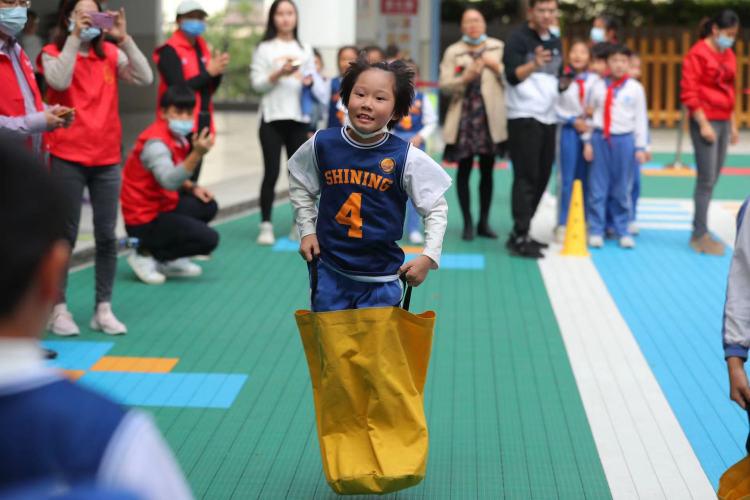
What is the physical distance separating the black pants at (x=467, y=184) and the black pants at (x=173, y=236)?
8.84 ft

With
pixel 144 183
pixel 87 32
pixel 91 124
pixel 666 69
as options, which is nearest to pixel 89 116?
pixel 91 124

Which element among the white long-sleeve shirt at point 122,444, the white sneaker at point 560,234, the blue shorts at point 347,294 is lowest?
the white sneaker at point 560,234

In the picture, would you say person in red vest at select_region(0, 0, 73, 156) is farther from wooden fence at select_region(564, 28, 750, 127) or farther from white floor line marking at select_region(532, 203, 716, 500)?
wooden fence at select_region(564, 28, 750, 127)

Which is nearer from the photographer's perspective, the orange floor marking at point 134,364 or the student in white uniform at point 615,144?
the orange floor marking at point 134,364

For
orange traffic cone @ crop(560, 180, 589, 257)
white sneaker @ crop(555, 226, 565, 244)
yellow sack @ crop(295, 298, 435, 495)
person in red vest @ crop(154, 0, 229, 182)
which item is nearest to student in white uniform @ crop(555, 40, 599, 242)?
white sneaker @ crop(555, 226, 565, 244)

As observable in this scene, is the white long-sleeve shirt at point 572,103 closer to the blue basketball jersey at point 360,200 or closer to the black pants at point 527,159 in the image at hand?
the black pants at point 527,159

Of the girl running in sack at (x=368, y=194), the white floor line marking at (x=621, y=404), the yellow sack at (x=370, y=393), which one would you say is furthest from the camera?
the white floor line marking at (x=621, y=404)

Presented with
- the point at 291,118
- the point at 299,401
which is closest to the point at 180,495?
the point at 299,401

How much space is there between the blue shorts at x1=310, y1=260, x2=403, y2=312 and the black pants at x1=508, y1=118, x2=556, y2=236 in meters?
4.86

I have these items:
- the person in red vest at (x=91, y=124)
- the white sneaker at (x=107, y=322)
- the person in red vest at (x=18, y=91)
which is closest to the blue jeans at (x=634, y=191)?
the person in red vest at (x=91, y=124)

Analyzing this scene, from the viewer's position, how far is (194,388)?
16.9 feet

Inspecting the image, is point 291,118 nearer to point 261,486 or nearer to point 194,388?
point 194,388

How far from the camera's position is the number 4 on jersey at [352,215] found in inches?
148

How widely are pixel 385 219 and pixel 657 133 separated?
60.5 ft
